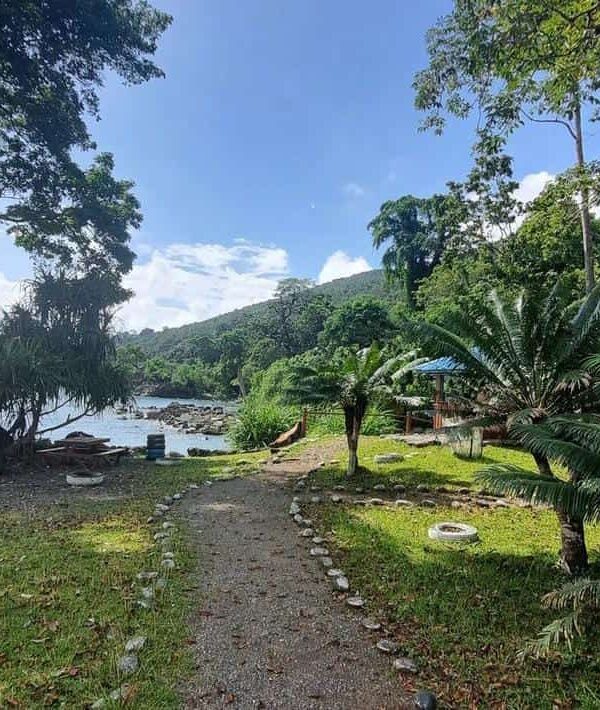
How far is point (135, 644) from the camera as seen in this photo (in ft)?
10.9

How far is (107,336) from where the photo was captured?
13.6 meters


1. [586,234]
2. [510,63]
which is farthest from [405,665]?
[586,234]

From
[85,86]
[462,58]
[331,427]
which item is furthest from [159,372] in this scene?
[462,58]

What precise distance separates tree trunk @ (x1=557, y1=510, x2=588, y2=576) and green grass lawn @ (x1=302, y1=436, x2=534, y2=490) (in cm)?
340

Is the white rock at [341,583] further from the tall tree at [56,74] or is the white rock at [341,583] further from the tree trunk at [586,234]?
the tall tree at [56,74]

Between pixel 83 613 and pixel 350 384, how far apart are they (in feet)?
21.1

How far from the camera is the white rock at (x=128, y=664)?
3045 millimetres

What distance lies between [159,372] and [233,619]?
2213 inches

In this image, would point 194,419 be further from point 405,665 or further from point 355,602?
point 405,665

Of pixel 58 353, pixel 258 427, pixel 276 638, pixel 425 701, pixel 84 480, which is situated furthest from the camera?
pixel 258 427

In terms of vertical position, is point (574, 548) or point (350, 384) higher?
point (350, 384)

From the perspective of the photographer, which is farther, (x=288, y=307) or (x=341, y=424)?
(x=288, y=307)

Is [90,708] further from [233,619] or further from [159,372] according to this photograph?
[159,372]

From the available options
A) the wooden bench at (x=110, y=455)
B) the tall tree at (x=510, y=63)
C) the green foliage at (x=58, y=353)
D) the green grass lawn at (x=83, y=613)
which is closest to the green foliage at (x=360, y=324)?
the green foliage at (x=58, y=353)
